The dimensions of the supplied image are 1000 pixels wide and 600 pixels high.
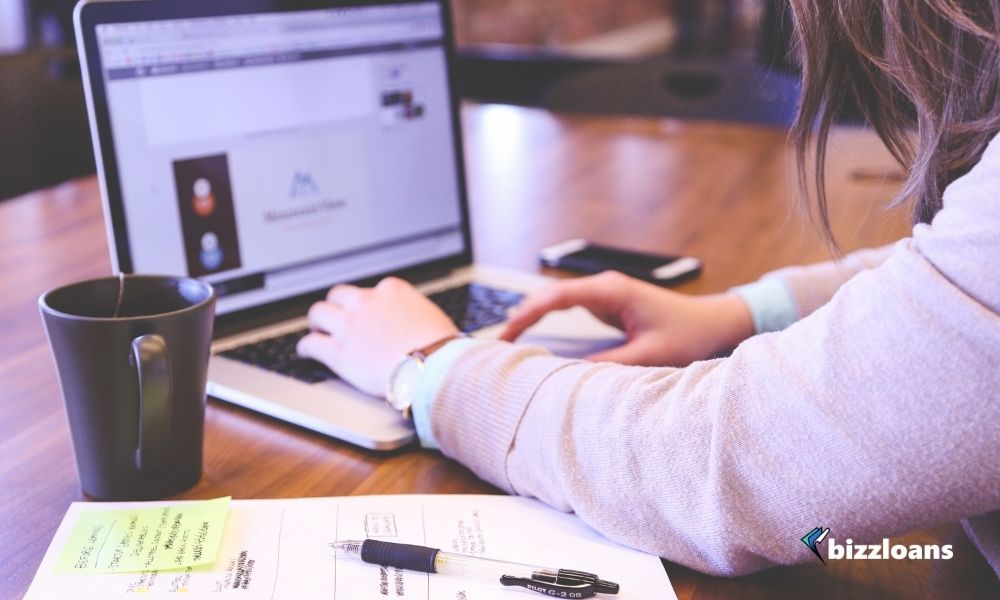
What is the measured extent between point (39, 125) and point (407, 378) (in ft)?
4.41

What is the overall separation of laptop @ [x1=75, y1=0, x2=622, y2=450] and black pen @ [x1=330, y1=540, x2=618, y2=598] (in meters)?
0.15

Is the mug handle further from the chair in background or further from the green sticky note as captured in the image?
the chair in background

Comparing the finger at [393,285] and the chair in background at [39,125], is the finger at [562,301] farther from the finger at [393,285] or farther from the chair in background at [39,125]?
the chair in background at [39,125]

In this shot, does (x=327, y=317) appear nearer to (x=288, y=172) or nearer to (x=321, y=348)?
(x=321, y=348)

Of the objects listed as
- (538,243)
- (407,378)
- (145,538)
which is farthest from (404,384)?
(538,243)

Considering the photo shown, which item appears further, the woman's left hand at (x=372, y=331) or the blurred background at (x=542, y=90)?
the blurred background at (x=542, y=90)

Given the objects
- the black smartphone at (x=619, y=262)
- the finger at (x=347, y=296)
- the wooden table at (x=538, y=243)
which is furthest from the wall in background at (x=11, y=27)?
the finger at (x=347, y=296)

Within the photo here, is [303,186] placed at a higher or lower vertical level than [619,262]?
higher

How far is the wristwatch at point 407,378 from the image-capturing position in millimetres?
688

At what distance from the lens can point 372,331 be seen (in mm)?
752

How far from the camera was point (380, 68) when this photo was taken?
3.21ft

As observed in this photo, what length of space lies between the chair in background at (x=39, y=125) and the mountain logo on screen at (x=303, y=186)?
98 centimetres

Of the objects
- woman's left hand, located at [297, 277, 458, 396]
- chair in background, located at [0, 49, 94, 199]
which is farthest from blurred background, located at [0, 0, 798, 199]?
woman's left hand, located at [297, 277, 458, 396]

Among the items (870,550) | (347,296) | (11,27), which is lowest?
(870,550)
